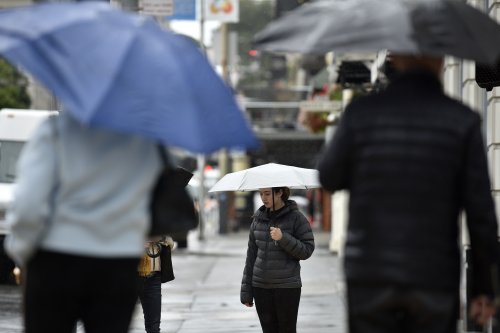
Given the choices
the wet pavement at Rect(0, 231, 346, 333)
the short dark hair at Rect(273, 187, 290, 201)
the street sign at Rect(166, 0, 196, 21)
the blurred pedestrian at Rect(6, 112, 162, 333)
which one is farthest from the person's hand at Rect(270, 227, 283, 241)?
the street sign at Rect(166, 0, 196, 21)

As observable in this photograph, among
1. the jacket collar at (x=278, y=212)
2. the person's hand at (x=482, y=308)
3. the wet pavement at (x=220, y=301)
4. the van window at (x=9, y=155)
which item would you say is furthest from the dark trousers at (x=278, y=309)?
the van window at (x=9, y=155)

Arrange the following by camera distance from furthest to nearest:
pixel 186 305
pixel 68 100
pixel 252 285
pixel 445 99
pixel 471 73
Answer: pixel 186 305, pixel 471 73, pixel 252 285, pixel 445 99, pixel 68 100

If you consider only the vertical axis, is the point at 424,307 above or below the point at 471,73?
below

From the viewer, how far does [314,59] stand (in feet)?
178

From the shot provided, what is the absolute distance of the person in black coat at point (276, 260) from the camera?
10648mm

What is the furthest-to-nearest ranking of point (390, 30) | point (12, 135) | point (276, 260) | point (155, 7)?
point (155, 7), point (12, 135), point (276, 260), point (390, 30)

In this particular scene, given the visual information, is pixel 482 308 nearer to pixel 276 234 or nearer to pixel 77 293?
pixel 77 293

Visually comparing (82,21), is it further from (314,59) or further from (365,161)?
(314,59)

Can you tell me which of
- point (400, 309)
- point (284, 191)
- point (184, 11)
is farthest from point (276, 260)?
point (184, 11)

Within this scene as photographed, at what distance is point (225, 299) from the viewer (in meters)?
19.9

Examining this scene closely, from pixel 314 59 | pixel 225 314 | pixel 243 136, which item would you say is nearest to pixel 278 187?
pixel 243 136

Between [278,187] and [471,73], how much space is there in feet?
20.8

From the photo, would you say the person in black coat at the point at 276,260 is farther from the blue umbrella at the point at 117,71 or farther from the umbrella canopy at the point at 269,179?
the blue umbrella at the point at 117,71

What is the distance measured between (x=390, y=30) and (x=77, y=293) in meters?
1.67
